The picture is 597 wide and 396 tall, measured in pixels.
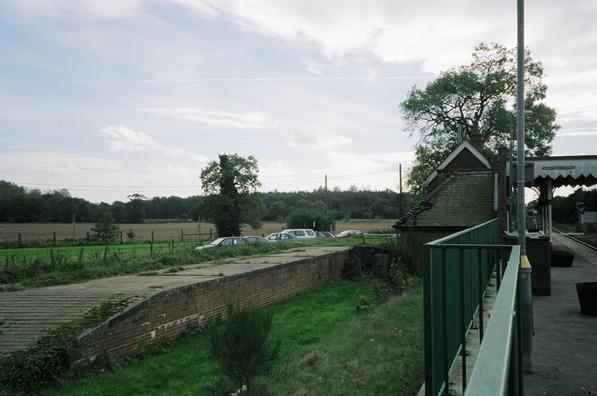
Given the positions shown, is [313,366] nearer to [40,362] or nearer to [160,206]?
[40,362]

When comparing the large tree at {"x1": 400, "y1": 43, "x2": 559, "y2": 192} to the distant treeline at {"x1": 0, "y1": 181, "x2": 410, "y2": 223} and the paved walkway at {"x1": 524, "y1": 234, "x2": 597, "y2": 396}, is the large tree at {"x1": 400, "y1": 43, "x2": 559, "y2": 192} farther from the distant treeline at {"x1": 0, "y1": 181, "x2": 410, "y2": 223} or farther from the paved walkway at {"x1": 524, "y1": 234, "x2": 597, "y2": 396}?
the paved walkway at {"x1": 524, "y1": 234, "x2": 597, "y2": 396}

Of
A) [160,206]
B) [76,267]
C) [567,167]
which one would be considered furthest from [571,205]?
[76,267]

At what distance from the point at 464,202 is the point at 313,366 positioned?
19.0 meters

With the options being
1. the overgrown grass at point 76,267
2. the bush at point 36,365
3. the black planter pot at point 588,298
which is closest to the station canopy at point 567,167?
the black planter pot at point 588,298

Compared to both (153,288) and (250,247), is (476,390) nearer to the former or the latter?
(153,288)

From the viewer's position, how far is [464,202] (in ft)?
83.5

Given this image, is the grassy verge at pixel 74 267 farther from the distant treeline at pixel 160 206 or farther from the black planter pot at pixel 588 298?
the distant treeline at pixel 160 206

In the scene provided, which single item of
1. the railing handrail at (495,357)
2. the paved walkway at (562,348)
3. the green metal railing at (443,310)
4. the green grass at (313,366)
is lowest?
the green grass at (313,366)

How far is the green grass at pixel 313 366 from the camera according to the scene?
279 inches

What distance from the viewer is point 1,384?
7.72 m

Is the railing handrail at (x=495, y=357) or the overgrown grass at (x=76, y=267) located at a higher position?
the railing handrail at (x=495, y=357)

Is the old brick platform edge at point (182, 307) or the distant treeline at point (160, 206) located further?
the distant treeline at point (160, 206)

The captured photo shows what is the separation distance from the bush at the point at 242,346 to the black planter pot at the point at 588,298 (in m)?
7.68

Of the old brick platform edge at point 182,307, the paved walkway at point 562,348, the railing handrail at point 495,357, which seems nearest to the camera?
the railing handrail at point 495,357
